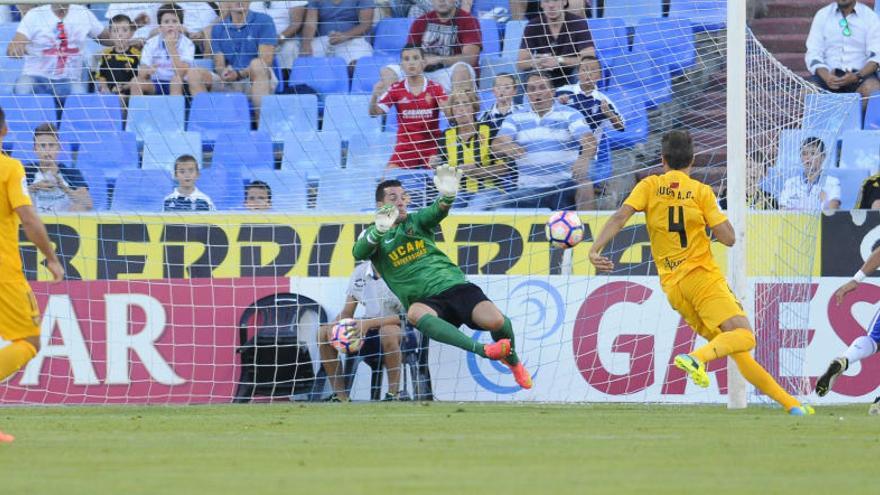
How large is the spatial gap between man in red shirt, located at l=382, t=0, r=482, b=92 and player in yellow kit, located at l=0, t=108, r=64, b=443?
24.2 ft

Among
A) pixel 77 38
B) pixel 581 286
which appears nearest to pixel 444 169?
pixel 581 286

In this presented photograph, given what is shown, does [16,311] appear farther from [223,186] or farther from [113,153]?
[113,153]

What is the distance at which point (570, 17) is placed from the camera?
1473cm

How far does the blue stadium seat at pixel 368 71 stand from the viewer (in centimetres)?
1616

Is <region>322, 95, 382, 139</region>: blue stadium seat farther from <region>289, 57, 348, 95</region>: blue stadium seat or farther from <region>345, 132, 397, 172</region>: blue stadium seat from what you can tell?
<region>289, 57, 348, 95</region>: blue stadium seat

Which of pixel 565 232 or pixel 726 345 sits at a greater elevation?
pixel 565 232

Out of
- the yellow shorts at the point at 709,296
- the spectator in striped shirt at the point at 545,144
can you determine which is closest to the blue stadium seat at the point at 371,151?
the spectator in striped shirt at the point at 545,144

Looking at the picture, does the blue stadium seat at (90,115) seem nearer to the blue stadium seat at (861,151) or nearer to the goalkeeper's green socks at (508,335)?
the goalkeeper's green socks at (508,335)

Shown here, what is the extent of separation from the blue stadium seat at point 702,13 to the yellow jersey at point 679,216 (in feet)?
12.1

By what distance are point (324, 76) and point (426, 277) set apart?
4649 mm

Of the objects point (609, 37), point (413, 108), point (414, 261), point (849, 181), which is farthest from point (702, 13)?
point (414, 261)

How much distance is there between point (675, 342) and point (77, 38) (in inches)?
305

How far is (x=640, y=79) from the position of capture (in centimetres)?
1457

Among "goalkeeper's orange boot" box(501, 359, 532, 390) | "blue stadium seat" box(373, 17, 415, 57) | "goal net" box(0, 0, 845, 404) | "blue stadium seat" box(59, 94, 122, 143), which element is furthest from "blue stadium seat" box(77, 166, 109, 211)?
"goalkeeper's orange boot" box(501, 359, 532, 390)
